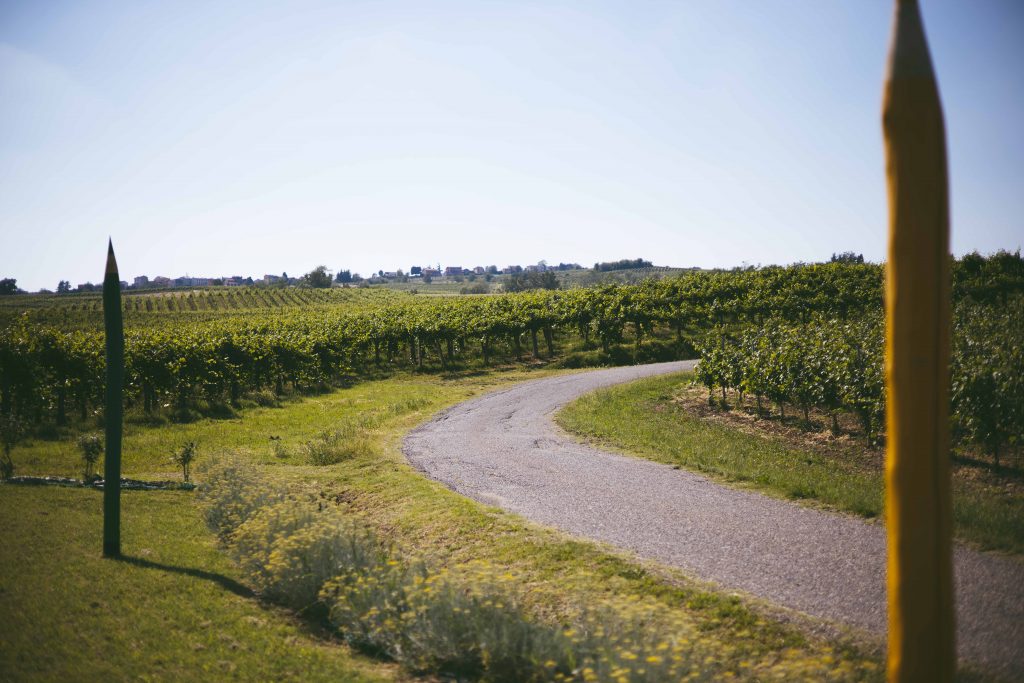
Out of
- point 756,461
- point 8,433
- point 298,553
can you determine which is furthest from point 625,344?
point 298,553

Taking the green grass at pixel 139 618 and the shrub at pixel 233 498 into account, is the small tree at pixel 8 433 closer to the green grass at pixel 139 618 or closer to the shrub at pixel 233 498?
the shrub at pixel 233 498

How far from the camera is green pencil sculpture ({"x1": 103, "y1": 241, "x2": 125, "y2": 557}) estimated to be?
30.6 ft

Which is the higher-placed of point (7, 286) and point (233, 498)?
point (7, 286)

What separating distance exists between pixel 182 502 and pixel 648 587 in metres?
11.3

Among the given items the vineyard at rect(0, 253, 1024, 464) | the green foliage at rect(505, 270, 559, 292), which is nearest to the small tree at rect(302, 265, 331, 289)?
the green foliage at rect(505, 270, 559, 292)

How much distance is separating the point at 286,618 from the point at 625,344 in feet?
106

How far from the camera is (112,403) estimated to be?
946 centimetres

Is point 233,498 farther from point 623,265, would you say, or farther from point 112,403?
point 623,265

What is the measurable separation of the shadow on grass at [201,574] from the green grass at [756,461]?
366 inches

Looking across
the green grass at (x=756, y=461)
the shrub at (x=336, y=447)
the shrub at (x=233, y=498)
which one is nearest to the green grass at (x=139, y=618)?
the shrub at (x=233, y=498)

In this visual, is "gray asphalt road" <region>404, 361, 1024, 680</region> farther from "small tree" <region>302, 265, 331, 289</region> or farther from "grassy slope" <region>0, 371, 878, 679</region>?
"small tree" <region>302, 265, 331, 289</region>

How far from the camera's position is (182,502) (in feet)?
45.1

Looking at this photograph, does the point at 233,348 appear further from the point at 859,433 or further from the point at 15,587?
the point at 859,433

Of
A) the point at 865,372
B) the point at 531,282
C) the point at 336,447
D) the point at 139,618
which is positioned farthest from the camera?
the point at 531,282
